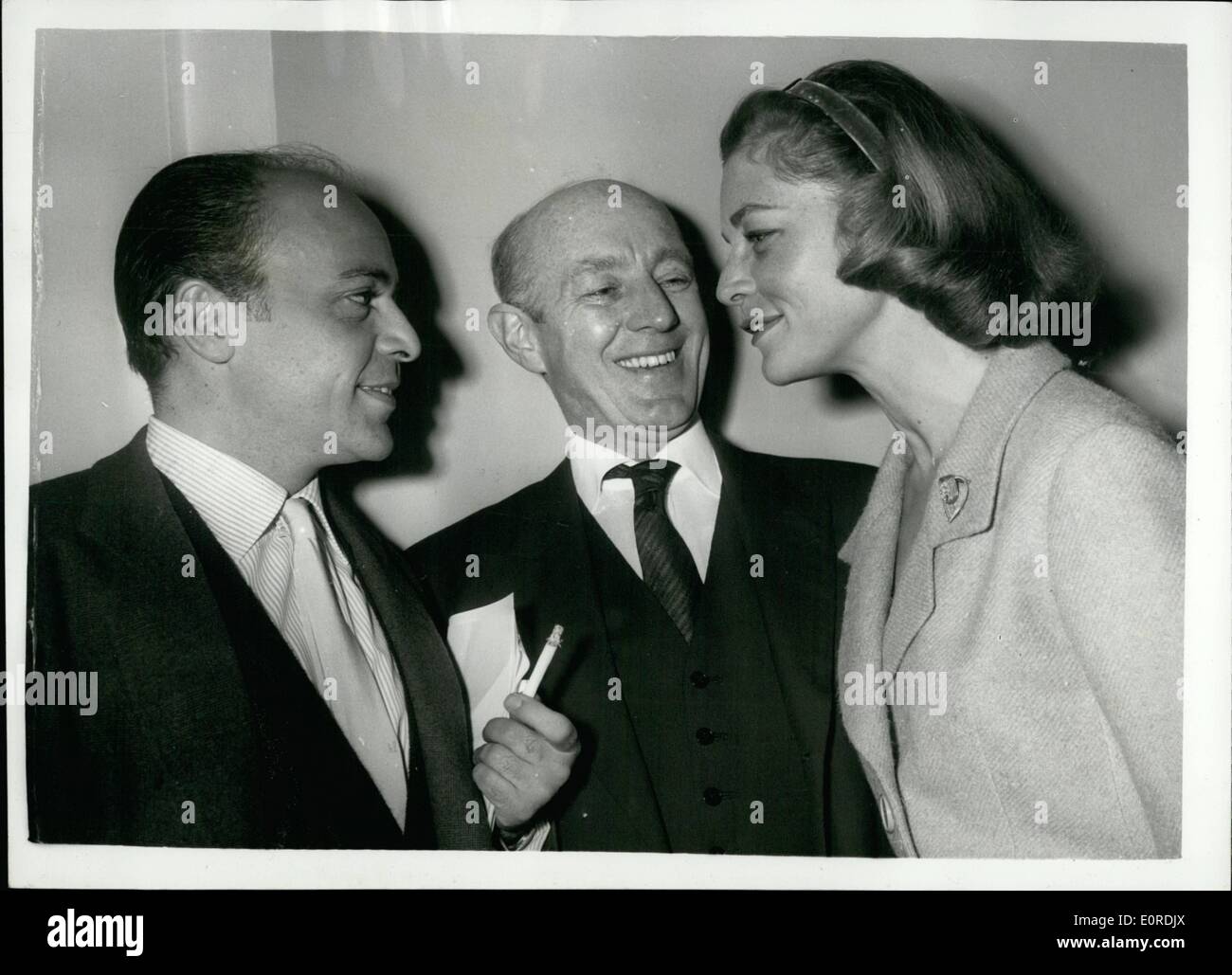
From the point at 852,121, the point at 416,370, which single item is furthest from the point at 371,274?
the point at 852,121

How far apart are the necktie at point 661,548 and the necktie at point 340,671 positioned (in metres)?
0.35

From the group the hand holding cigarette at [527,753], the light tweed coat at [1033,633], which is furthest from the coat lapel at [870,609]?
the hand holding cigarette at [527,753]

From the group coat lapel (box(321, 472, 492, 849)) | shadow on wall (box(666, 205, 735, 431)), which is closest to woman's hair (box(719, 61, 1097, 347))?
shadow on wall (box(666, 205, 735, 431))

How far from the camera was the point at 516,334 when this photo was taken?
1368 mm

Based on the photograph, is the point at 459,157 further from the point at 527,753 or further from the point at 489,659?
the point at 527,753

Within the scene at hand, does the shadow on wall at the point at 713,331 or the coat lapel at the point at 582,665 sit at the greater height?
the shadow on wall at the point at 713,331

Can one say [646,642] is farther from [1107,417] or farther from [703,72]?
[703,72]

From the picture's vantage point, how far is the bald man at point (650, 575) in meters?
1.34

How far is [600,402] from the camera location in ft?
4.46

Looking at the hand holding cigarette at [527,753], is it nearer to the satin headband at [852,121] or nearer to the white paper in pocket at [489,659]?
the white paper in pocket at [489,659]

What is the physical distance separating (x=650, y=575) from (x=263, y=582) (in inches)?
17.9

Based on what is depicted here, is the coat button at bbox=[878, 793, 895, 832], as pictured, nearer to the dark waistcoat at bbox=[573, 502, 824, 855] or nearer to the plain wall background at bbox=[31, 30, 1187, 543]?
the dark waistcoat at bbox=[573, 502, 824, 855]

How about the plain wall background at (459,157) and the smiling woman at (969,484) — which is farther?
the plain wall background at (459,157)
